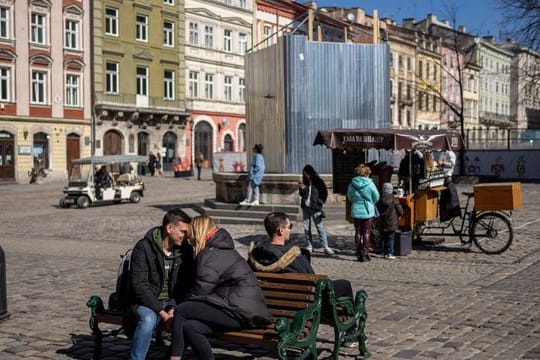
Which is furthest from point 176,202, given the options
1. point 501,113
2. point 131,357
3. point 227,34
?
point 501,113

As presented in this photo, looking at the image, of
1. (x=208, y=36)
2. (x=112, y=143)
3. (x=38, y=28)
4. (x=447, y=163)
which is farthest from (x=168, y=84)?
(x=447, y=163)

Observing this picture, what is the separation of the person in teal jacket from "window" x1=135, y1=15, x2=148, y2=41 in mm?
40712

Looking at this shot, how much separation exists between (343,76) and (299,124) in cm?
205

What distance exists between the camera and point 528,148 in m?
39.9

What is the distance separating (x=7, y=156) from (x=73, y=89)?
21.2 ft

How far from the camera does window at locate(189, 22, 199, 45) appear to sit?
180 ft

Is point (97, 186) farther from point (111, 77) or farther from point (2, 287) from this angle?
point (111, 77)

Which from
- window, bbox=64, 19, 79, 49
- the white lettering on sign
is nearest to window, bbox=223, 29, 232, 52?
window, bbox=64, 19, 79, 49

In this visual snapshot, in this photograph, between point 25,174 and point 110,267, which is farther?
point 25,174

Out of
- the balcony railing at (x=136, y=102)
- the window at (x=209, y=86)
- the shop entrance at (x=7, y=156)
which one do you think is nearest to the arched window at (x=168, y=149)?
the balcony railing at (x=136, y=102)

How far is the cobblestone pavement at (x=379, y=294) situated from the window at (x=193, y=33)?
37.9m

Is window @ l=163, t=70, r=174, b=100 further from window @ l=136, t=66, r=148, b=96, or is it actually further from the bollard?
the bollard

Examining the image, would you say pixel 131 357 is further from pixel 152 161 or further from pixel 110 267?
pixel 152 161

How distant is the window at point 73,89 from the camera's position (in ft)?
152
